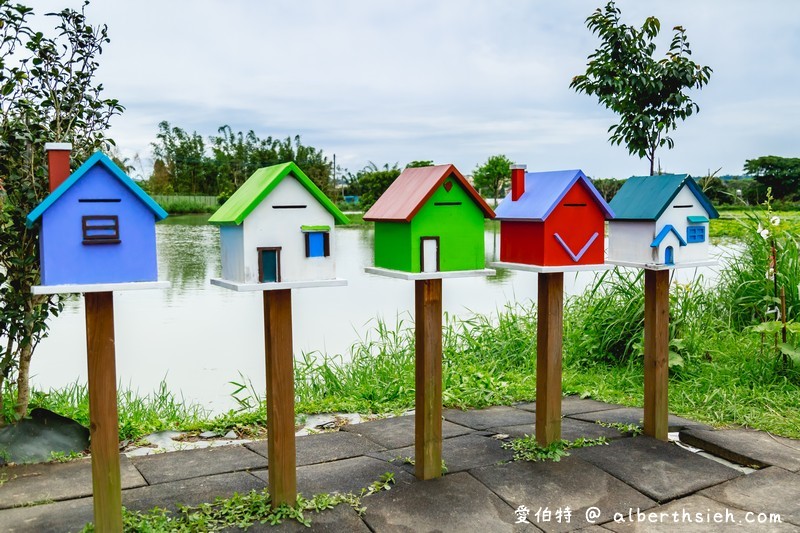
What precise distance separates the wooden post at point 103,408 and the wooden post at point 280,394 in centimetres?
61

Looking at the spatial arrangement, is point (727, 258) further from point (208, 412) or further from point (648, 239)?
point (208, 412)

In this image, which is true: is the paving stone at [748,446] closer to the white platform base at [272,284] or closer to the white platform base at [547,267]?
the white platform base at [547,267]

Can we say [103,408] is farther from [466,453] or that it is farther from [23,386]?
[466,453]

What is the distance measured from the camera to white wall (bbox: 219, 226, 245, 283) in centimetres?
280

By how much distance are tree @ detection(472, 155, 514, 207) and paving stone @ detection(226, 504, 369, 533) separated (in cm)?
2403

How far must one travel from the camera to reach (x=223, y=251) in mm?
3041

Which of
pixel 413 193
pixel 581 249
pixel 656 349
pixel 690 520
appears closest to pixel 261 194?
pixel 413 193

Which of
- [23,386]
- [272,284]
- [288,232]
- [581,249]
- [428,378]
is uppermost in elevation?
[288,232]

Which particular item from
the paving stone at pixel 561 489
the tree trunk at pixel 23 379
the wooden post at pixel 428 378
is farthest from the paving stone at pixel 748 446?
the tree trunk at pixel 23 379

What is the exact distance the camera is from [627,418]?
4.40 m

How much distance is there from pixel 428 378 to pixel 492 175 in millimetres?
26610

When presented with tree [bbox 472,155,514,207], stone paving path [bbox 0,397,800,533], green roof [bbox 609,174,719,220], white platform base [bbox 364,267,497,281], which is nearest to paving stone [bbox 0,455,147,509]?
stone paving path [bbox 0,397,800,533]

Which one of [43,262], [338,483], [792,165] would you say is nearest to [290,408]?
[338,483]

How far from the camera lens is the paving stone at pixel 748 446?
3.67 meters
